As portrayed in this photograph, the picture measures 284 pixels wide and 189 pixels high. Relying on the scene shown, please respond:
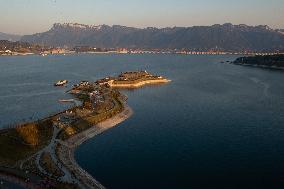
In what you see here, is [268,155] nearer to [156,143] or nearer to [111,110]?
[156,143]

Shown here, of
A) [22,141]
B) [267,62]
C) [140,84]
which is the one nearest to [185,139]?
[22,141]

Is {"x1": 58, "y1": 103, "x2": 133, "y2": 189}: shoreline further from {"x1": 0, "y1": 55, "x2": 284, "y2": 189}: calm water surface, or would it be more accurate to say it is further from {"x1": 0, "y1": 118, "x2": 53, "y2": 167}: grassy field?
{"x1": 0, "y1": 118, "x2": 53, "y2": 167}: grassy field

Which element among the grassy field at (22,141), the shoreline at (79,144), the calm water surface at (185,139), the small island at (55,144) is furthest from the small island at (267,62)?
the grassy field at (22,141)

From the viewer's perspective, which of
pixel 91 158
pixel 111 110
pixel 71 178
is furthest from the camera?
pixel 111 110

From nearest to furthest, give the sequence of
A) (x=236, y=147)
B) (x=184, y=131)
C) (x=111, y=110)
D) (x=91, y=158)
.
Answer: (x=91, y=158), (x=236, y=147), (x=184, y=131), (x=111, y=110)

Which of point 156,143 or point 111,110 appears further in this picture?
point 111,110

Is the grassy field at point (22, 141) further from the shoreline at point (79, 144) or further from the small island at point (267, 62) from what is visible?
the small island at point (267, 62)

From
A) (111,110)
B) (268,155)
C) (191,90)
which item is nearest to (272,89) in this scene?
(191,90)
